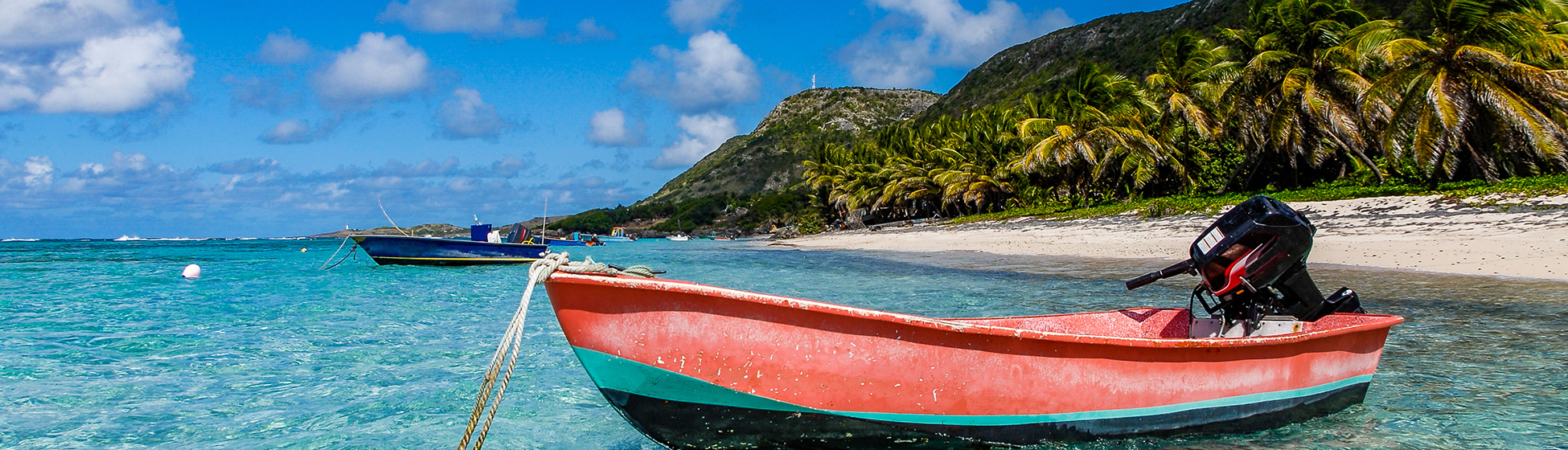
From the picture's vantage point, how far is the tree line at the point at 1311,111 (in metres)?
17.6

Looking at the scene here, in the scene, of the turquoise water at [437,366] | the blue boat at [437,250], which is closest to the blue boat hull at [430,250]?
the blue boat at [437,250]

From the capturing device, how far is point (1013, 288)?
42.3 feet

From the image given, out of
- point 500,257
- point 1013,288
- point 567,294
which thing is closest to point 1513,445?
point 567,294

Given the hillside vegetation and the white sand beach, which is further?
the hillside vegetation

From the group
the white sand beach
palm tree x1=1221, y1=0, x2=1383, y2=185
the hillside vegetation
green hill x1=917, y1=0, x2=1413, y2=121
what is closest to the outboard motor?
the white sand beach

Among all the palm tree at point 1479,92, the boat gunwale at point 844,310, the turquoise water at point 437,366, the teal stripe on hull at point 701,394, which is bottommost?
the turquoise water at point 437,366

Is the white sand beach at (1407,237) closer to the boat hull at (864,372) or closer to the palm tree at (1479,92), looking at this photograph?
the palm tree at (1479,92)

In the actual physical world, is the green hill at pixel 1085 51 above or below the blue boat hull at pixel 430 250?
above

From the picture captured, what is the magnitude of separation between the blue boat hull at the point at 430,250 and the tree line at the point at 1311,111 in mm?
22886

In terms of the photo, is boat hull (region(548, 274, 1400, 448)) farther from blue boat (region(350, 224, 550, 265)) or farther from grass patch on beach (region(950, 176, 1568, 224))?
blue boat (region(350, 224, 550, 265))

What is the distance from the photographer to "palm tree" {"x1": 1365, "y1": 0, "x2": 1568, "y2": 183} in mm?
16984

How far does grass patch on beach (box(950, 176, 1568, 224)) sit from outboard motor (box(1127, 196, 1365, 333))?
1475 cm

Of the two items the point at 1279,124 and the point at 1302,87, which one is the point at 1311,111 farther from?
the point at 1302,87

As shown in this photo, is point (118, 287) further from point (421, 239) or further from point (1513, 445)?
point (1513, 445)
